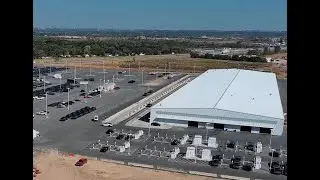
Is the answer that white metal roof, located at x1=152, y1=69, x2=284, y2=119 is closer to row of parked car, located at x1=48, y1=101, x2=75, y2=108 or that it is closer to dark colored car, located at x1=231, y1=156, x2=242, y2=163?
dark colored car, located at x1=231, y1=156, x2=242, y2=163

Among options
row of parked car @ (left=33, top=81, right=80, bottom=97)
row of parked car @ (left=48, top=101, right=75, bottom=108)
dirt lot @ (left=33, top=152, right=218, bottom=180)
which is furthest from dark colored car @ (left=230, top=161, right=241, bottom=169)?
row of parked car @ (left=33, top=81, right=80, bottom=97)

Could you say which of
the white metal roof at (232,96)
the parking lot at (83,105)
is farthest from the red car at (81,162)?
the white metal roof at (232,96)

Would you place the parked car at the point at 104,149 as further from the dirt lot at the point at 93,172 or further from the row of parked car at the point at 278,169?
the row of parked car at the point at 278,169

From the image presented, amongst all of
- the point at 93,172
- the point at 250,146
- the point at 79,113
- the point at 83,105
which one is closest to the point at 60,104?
the point at 83,105
